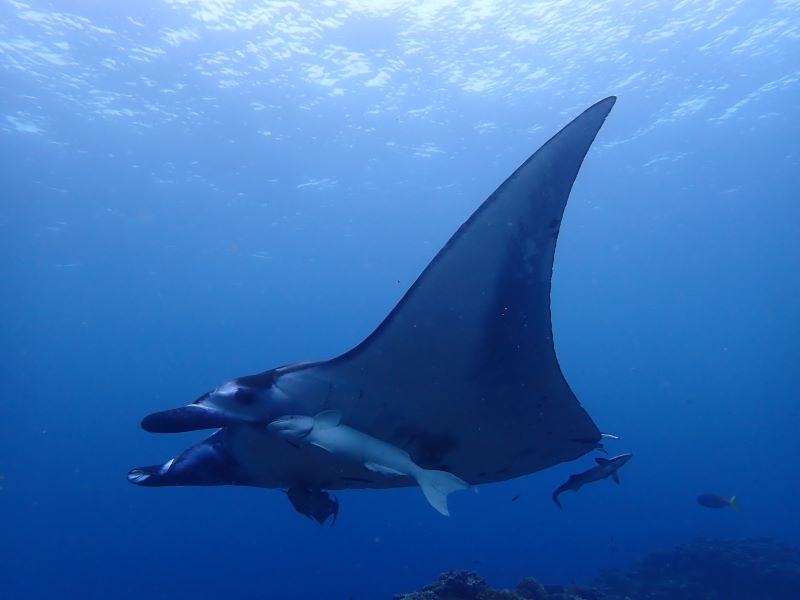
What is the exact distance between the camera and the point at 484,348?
2.97 metres

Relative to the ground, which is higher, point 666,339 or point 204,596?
point 666,339

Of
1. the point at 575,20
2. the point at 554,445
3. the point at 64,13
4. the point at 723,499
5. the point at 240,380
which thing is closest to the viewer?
the point at 240,380

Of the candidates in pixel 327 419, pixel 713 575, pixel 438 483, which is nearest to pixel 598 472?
pixel 438 483

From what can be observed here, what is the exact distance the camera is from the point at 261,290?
153ft

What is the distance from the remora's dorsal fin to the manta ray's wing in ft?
0.28

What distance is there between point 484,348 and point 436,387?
34cm

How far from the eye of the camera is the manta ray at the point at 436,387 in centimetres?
266

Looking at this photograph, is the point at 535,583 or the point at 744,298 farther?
the point at 744,298

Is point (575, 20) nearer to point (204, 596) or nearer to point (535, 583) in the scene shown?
point (535, 583)

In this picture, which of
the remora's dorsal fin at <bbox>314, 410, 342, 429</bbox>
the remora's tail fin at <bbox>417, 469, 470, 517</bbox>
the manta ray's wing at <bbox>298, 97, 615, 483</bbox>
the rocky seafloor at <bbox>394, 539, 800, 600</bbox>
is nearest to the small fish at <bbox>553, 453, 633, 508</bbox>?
the manta ray's wing at <bbox>298, 97, 615, 483</bbox>

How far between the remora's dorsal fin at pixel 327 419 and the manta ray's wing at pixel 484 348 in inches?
3.3

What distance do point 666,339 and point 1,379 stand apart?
76.8 metres

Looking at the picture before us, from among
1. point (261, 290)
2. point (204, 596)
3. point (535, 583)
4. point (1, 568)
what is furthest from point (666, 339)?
point (1, 568)

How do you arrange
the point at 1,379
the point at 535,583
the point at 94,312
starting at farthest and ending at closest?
the point at 1,379, the point at 94,312, the point at 535,583
